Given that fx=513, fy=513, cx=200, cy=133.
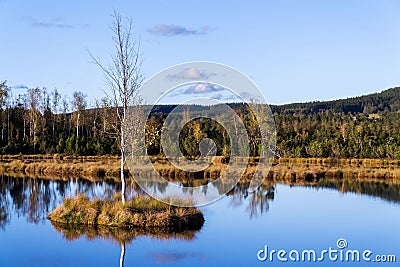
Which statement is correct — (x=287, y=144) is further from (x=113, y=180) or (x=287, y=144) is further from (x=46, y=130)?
(x=46, y=130)

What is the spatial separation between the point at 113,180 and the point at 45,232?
15.2 metres

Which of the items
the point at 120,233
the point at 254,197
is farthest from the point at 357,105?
the point at 120,233

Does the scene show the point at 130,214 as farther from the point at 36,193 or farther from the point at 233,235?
the point at 36,193

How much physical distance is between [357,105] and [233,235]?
11664cm

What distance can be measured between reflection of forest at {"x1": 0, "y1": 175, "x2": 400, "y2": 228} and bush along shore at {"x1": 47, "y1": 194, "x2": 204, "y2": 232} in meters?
1.73

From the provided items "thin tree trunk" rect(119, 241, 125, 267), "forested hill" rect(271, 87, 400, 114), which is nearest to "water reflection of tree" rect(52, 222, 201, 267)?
"thin tree trunk" rect(119, 241, 125, 267)

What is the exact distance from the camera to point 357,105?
415 feet

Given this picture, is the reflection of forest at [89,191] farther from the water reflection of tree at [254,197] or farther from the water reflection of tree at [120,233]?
the water reflection of tree at [120,233]

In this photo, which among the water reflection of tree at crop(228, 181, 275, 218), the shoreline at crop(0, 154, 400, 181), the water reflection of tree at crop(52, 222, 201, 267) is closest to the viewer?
the water reflection of tree at crop(52, 222, 201, 267)

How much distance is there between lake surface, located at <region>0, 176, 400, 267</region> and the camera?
1367cm

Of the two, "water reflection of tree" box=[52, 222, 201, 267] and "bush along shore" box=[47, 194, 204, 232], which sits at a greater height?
"bush along shore" box=[47, 194, 204, 232]

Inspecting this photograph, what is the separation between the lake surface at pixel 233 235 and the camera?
44.9 ft

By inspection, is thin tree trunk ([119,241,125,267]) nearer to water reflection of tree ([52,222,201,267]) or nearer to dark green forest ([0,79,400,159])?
water reflection of tree ([52,222,201,267])

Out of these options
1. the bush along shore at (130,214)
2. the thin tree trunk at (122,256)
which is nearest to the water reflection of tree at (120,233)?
the thin tree trunk at (122,256)
